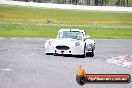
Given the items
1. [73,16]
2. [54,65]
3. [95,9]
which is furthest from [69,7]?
[54,65]

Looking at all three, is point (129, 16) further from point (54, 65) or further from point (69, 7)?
point (54, 65)

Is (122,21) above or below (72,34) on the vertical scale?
below

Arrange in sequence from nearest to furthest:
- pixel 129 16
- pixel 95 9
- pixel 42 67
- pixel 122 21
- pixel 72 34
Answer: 1. pixel 42 67
2. pixel 72 34
3. pixel 122 21
4. pixel 129 16
5. pixel 95 9

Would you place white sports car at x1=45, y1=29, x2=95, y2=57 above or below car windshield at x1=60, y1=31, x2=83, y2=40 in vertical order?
below

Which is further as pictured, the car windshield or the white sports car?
the car windshield

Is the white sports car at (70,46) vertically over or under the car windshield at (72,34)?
under

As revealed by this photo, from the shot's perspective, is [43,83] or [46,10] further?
[46,10]

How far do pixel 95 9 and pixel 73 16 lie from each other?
1014 cm

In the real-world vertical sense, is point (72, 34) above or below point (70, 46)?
above

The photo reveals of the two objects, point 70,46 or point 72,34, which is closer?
point 70,46

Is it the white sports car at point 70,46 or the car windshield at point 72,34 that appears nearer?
the white sports car at point 70,46

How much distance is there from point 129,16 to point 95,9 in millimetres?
9032

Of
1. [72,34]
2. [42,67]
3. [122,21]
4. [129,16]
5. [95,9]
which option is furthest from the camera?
[95,9]

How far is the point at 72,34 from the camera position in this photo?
25.2 m
